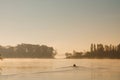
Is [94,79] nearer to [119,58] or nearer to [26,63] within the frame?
[119,58]

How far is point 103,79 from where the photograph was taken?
2491cm

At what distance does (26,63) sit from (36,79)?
20622 mm

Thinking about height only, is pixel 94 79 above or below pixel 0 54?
below

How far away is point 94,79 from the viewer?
25281 mm

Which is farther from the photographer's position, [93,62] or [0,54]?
[93,62]

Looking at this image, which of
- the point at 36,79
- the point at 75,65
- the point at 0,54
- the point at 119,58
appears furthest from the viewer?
the point at 75,65

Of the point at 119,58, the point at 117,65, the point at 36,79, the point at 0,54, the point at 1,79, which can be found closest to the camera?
the point at 1,79

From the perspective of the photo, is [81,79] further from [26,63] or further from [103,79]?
[26,63]

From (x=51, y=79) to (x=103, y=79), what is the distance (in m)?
3.84

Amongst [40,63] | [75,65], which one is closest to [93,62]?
[75,65]

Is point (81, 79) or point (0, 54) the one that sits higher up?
point (0, 54)

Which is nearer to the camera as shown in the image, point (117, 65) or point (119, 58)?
point (119, 58)

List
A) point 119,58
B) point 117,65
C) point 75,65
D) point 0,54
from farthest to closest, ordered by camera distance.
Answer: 1. point 75,65
2. point 117,65
3. point 119,58
4. point 0,54

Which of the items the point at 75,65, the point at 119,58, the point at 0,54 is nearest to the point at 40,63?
the point at 75,65
